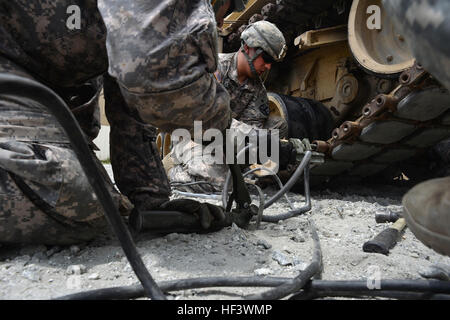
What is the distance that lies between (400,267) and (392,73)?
168 centimetres

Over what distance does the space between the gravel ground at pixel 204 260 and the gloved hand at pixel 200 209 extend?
0.06m

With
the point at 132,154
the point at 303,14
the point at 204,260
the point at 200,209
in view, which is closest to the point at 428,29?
the point at 204,260

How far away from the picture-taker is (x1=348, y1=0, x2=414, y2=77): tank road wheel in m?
2.70

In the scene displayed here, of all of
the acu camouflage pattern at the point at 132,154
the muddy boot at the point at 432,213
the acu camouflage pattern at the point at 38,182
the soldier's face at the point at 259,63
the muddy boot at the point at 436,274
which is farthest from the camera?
the soldier's face at the point at 259,63

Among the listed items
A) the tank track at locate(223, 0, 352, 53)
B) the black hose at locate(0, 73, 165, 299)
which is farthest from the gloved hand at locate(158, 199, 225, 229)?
the tank track at locate(223, 0, 352, 53)

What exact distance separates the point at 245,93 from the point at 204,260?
2.64 meters

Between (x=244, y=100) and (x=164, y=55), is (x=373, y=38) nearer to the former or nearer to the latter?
(x=244, y=100)

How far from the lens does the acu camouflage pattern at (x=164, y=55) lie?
107 centimetres

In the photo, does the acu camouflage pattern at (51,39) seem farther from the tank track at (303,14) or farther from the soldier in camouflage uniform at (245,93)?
the tank track at (303,14)

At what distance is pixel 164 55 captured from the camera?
109 cm

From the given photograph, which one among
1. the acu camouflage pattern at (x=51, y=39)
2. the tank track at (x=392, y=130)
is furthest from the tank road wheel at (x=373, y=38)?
the acu camouflage pattern at (x=51, y=39)

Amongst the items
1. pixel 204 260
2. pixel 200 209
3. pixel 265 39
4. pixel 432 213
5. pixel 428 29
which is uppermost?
pixel 265 39

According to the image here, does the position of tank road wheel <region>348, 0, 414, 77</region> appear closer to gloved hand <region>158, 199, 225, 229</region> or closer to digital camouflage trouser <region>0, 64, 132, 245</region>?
gloved hand <region>158, 199, 225, 229</region>
